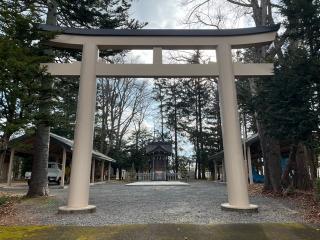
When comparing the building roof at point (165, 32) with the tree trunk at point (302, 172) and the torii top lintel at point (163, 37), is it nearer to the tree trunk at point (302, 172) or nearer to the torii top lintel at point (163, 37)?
the torii top lintel at point (163, 37)

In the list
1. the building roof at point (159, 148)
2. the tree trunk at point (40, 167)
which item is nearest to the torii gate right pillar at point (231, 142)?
the tree trunk at point (40, 167)

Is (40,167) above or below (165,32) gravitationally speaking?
below

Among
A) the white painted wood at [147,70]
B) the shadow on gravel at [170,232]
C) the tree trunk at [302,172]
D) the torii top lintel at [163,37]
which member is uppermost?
the torii top lintel at [163,37]

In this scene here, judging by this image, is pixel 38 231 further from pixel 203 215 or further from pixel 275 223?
pixel 275 223

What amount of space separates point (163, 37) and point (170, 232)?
4.96 meters

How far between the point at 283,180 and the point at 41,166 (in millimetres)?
9605

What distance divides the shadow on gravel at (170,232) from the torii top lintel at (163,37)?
4609 millimetres

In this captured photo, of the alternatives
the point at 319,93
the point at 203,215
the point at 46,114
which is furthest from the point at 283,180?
the point at 46,114

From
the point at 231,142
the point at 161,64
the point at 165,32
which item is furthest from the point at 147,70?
the point at 231,142

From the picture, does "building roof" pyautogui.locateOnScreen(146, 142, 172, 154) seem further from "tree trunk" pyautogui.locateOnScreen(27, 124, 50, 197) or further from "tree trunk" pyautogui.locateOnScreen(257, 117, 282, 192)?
"tree trunk" pyautogui.locateOnScreen(27, 124, 50, 197)

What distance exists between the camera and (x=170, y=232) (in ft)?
16.4

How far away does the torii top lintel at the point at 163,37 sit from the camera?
25.0 ft

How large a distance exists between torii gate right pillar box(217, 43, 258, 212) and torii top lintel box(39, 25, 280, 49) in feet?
1.41

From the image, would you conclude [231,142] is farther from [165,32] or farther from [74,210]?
[74,210]
